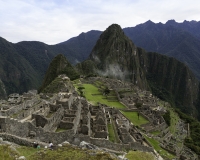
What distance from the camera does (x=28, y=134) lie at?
2062 centimetres

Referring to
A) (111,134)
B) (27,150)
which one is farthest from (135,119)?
(27,150)

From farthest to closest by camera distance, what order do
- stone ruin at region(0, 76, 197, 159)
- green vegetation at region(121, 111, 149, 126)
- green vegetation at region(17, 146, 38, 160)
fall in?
green vegetation at region(121, 111, 149, 126) < stone ruin at region(0, 76, 197, 159) < green vegetation at region(17, 146, 38, 160)

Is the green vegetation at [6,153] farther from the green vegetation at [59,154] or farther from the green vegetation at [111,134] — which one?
the green vegetation at [111,134]

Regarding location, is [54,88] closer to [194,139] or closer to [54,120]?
[194,139]

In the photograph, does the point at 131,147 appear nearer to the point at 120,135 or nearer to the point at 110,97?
the point at 120,135

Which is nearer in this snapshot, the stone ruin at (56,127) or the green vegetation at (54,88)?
the stone ruin at (56,127)

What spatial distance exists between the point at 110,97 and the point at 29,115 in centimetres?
4596

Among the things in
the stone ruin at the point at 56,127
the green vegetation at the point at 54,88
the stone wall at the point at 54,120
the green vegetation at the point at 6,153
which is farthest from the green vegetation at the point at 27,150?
the green vegetation at the point at 54,88

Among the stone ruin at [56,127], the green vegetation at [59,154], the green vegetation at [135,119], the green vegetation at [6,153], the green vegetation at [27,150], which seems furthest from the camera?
the green vegetation at [135,119]

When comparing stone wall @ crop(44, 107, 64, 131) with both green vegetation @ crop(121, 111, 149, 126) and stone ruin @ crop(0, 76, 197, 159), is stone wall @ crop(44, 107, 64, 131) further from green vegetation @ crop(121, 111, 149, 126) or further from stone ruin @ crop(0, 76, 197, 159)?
green vegetation @ crop(121, 111, 149, 126)

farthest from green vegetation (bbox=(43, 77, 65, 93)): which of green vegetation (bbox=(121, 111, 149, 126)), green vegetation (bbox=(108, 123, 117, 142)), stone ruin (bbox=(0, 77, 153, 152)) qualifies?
green vegetation (bbox=(108, 123, 117, 142))

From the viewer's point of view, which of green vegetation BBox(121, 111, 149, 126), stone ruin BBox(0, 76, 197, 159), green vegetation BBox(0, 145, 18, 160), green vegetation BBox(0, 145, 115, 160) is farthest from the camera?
green vegetation BBox(121, 111, 149, 126)

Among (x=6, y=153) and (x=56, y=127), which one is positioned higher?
(x=6, y=153)

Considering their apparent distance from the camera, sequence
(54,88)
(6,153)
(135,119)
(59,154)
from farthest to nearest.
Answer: (54,88) < (135,119) < (59,154) < (6,153)
